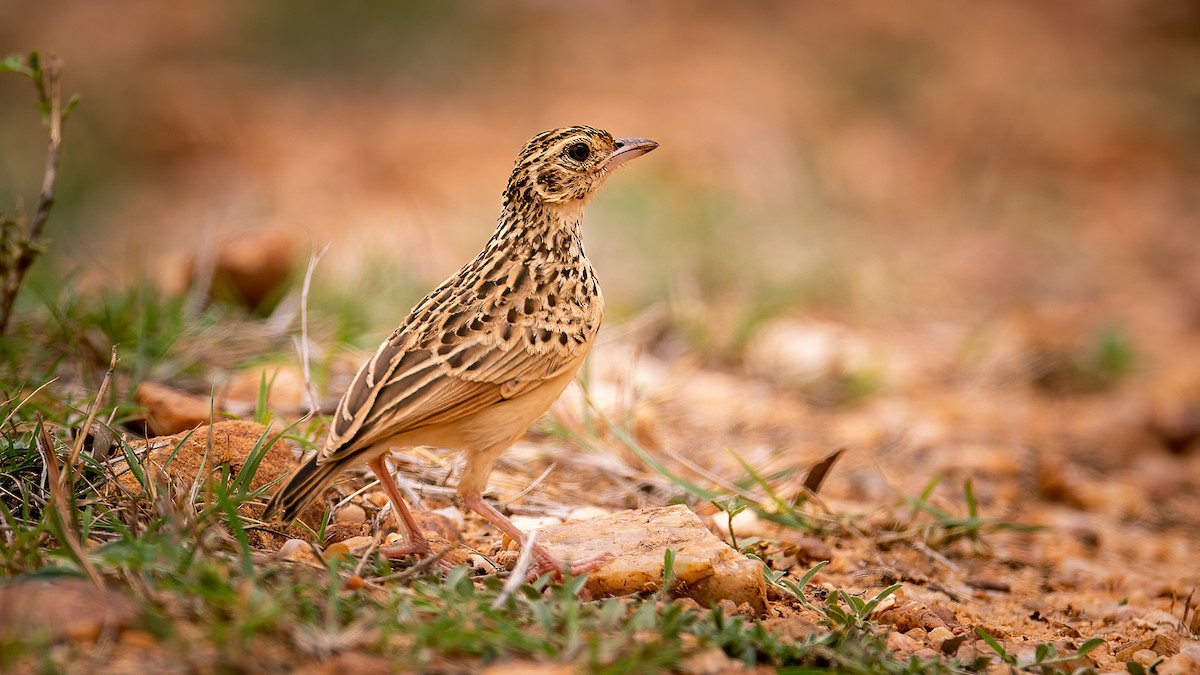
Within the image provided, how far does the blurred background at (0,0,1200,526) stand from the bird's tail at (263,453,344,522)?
245cm

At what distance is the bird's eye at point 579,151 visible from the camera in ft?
13.8

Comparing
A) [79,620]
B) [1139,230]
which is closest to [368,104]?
[1139,230]

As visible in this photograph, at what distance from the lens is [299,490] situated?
3311 millimetres

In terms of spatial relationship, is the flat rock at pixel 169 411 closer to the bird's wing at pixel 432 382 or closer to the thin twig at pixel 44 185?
the thin twig at pixel 44 185

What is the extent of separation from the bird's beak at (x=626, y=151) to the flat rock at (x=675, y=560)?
141 cm

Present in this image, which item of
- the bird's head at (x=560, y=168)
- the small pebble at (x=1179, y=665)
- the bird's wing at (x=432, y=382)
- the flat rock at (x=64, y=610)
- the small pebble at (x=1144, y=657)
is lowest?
the small pebble at (x=1144, y=657)

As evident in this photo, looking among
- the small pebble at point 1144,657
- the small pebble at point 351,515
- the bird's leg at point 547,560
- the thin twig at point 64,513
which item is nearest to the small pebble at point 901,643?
the small pebble at point 1144,657

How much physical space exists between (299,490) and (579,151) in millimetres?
1689

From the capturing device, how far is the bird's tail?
3309mm

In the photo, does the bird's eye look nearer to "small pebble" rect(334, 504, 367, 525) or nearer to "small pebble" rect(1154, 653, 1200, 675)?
"small pebble" rect(334, 504, 367, 525)

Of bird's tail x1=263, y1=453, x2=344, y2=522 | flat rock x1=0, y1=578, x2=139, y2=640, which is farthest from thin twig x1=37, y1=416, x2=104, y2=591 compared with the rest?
bird's tail x1=263, y1=453, x2=344, y2=522

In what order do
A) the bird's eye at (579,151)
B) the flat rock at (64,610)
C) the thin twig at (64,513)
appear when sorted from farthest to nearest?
the bird's eye at (579,151) < the thin twig at (64,513) < the flat rock at (64,610)

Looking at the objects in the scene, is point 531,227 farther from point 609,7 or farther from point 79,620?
point 609,7

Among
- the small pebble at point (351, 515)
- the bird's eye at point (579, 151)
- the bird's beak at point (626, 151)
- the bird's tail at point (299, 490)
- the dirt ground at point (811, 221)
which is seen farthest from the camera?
the dirt ground at point (811, 221)
